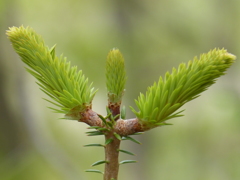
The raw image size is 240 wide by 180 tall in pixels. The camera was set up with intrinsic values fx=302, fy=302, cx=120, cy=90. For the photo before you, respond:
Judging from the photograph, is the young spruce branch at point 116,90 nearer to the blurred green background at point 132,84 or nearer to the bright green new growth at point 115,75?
the bright green new growth at point 115,75

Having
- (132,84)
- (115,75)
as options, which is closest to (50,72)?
(115,75)

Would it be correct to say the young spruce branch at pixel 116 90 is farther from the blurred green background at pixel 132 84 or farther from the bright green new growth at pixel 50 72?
the blurred green background at pixel 132 84

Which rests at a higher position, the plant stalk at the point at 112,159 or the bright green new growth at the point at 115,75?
the bright green new growth at the point at 115,75

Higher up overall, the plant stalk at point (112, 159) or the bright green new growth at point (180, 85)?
the bright green new growth at point (180, 85)

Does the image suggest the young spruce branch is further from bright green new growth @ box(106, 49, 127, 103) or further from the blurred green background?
the blurred green background

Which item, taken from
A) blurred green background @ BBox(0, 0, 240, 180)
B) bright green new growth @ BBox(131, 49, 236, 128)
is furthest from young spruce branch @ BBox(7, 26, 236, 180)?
blurred green background @ BBox(0, 0, 240, 180)

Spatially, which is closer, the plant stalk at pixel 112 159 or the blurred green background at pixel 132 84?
the plant stalk at pixel 112 159

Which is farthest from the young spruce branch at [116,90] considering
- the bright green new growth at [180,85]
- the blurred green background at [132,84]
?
the blurred green background at [132,84]
